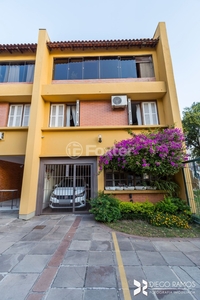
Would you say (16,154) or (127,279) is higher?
(16,154)

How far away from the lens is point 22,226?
5.16 m

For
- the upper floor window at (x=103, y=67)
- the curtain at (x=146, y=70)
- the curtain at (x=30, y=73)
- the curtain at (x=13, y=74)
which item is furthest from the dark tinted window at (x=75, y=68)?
the curtain at (x=146, y=70)

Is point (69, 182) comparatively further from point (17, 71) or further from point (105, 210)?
point (17, 71)

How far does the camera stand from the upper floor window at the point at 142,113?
7.70 meters

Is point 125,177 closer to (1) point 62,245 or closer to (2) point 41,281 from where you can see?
(1) point 62,245

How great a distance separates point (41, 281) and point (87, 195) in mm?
4803

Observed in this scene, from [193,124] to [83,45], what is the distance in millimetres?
15801

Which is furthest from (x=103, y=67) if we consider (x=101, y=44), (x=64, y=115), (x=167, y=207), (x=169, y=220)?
(x=169, y=220)

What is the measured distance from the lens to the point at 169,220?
4.94 metres

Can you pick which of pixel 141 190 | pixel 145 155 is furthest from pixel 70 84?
pixel 141 190

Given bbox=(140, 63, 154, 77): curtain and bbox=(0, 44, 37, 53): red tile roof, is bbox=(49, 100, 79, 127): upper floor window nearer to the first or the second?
bbox=(0, 44, 37, 53): red tile roof

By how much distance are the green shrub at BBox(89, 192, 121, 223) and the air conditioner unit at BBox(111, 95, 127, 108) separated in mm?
4737

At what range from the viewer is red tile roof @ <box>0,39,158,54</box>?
8102 millimetres
